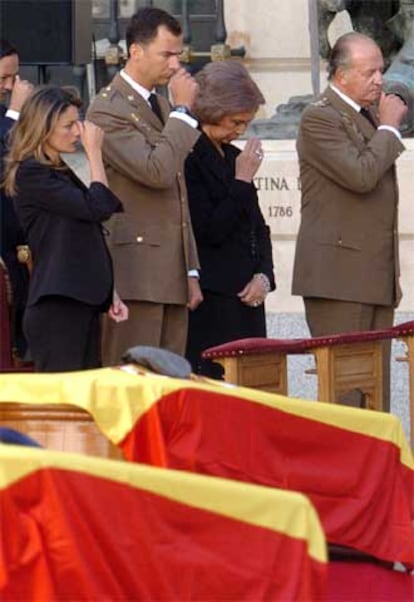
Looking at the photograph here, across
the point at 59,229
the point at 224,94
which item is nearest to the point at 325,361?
the point at 59,229

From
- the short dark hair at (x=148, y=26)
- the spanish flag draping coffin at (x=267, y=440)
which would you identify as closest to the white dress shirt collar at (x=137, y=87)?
the short dark hair at (x=148, y=26)

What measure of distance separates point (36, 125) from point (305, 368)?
3.44m

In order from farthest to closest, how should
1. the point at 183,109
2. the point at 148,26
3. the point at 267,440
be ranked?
the point at 148,26, the point at 183,109, the point at 267,440

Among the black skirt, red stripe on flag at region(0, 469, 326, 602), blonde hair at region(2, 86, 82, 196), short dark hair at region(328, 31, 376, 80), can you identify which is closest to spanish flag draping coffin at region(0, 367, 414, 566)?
red stripe on flag at region(0, 469, 326, 602)

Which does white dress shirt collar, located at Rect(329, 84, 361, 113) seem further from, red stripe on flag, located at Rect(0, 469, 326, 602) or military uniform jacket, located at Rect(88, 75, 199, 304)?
red stripe on flag, located at Rect(0, 469, 326, 602)

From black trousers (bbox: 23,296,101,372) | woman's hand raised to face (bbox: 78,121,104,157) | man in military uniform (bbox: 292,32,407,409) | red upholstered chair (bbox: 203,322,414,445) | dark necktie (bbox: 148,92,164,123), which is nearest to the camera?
red upholstered chair (bbox: 203,322,414,445)

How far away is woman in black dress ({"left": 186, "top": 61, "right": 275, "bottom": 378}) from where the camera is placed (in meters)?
7.09

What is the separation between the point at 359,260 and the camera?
7.29m

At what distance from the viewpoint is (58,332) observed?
630cm

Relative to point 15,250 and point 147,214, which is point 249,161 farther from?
point 15,250

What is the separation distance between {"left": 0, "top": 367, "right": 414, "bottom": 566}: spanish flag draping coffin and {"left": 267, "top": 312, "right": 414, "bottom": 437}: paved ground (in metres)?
3.73

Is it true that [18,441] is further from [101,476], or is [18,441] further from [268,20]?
[268,20]

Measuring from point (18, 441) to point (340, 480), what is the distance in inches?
58.9

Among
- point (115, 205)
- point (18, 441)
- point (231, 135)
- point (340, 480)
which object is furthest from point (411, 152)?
point (18, 441)
